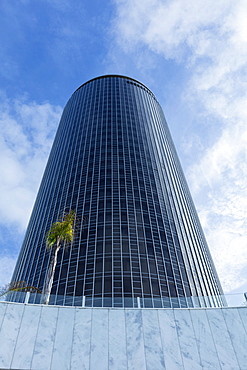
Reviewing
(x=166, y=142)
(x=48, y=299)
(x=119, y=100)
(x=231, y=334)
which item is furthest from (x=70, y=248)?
(x=119, y=100)

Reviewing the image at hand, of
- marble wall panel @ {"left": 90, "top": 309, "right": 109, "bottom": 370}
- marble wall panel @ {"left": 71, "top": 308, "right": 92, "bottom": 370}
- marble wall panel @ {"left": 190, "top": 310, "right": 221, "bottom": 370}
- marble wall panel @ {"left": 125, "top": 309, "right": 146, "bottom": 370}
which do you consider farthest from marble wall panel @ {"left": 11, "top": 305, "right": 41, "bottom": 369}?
marble wall panel @ {"left": 190, "top": 310, "right": 221, "bottom": 370}

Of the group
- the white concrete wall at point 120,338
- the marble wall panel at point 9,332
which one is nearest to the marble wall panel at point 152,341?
the white concrete wall at point 120,338

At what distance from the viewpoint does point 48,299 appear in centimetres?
2330

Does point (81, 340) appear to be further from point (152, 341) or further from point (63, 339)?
point (152, 341)

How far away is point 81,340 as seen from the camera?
2044 cm

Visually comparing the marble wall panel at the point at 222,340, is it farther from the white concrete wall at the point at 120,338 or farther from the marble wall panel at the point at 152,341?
the marble wall panel at the point at 152,341

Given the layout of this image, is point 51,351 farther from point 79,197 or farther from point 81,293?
point 79,197

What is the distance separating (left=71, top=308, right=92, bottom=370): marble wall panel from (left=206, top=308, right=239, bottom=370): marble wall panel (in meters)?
9.06

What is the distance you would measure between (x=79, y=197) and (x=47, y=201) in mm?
13064

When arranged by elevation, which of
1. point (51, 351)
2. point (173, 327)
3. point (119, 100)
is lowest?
point (51, 351)

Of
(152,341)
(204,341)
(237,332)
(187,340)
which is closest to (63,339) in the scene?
(152,341)

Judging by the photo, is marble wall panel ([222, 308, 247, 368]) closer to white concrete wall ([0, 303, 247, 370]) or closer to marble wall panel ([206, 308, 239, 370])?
white concrete wall ([0, 303, 247, 370])

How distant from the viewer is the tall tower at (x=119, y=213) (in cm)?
6084

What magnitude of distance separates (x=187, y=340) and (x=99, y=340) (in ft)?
20.6
